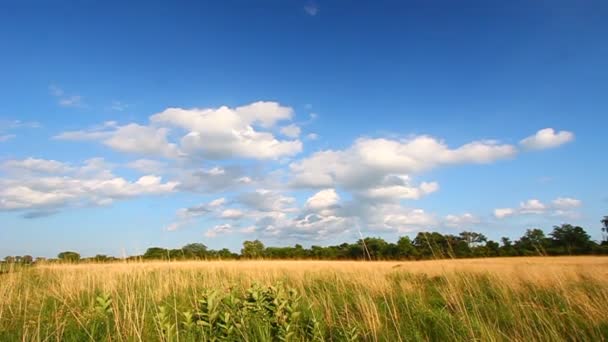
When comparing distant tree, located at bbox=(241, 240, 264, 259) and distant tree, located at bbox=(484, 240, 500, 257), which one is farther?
distant tree, located at bbox=(241, 240, 264, 259)

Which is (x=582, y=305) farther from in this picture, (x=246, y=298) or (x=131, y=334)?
(x=131, y=334)

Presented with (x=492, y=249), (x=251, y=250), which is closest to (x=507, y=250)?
(x=492, y=249)

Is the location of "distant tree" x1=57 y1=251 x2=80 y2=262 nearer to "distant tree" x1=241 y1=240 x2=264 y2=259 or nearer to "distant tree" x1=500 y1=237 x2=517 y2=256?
"distant tree" x1=241 y1=240 x2=264 y2=259

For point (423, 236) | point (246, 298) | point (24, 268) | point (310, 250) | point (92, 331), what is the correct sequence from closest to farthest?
point (92, 331) < point (246, 298) < point (423, 236) < point (24, 268) < point (310, 250)

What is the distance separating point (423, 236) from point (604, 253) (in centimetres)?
3299

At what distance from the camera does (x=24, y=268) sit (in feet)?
40.3

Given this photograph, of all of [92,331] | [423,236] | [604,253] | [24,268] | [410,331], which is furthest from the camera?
[604,253]

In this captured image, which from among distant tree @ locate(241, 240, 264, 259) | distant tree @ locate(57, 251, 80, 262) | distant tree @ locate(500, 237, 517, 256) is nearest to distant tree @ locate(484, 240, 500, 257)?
distant tree @ locate(500, 237, 517, 256)

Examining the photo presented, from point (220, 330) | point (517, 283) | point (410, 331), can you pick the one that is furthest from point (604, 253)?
point (220, 330)

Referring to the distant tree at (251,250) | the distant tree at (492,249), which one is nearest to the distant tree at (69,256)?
the distant tree at (251,250)

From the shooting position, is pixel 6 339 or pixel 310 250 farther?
pixel 310 250

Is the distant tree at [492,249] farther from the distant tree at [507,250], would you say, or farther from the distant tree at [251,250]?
the distant tree at [251,250]

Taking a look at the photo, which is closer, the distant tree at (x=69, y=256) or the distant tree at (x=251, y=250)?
the distant tree at (x=69, y=256)

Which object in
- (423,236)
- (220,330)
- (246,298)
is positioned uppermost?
(423,236)
